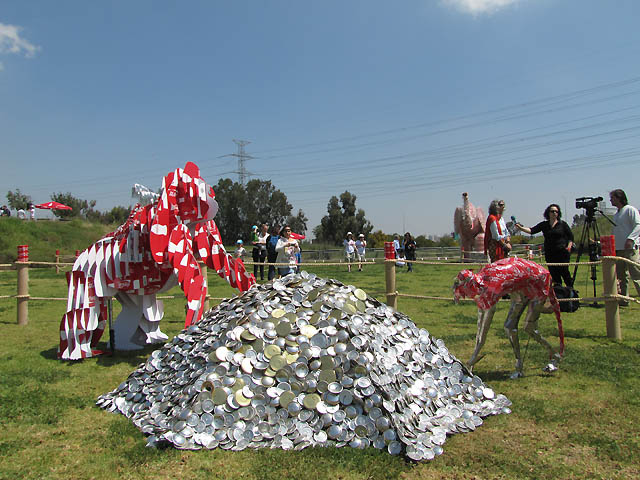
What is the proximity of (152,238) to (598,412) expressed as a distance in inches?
151

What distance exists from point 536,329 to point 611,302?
197 cm

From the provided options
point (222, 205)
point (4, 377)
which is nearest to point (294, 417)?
point (4, 377)

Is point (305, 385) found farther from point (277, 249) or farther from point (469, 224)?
point (469, 224)

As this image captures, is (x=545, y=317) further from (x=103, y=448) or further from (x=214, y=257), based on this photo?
(x=103, y=448)

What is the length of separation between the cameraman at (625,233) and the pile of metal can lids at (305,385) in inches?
182

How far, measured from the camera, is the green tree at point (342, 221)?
1785 inches

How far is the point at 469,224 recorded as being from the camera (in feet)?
49.6

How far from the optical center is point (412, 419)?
119 inches

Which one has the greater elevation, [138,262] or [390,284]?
[138,262]

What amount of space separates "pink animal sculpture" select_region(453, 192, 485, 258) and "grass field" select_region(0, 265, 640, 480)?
9.94 metres

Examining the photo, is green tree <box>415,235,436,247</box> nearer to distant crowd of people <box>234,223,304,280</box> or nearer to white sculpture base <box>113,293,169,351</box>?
distant crowd of people <box>234,223,304,280</box>

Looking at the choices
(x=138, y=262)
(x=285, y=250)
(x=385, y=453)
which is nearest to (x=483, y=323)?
(x=385, y=453)

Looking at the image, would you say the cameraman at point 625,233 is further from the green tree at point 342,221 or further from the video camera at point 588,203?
the green tree at point 342,221

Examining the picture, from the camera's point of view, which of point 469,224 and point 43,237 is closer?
point 469,224
